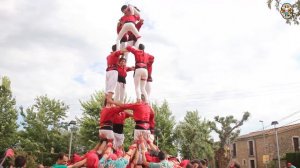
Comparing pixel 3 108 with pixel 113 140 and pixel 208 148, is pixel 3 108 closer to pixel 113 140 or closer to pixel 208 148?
pixel 208 148

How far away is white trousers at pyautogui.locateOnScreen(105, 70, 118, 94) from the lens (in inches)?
412

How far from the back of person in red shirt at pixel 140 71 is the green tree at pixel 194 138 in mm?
24116

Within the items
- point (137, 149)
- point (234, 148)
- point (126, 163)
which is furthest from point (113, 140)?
point (234, 148)

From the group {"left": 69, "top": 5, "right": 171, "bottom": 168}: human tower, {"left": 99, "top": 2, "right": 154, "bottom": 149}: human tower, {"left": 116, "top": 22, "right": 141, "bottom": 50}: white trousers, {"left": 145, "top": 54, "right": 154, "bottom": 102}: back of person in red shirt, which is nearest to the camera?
{"left": 69, "top": 5, "right": 171, "bottom": 168}: human tower

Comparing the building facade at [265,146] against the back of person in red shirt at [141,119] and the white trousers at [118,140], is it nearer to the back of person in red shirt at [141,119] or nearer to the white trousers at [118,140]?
the white trousers at [118,140]

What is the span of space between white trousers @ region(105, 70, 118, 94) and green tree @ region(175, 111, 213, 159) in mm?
24296

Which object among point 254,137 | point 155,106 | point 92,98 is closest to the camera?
point 92,98

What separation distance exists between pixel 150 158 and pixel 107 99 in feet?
7.76

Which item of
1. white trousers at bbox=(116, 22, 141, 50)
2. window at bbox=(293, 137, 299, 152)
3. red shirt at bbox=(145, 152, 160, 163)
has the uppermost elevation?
white trousers at bbox=(116, 22, 141, 50)

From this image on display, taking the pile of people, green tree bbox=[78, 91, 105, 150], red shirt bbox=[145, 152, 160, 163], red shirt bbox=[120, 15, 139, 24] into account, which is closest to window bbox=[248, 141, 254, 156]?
green tree bbox=[78, 91, 105, 150]

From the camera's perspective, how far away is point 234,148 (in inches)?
2041

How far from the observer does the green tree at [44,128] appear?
33.5 metres

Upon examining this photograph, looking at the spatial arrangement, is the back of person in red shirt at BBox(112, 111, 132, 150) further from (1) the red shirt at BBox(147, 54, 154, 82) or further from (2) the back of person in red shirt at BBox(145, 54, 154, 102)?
(1) the red shirt at BBox(147, 54, 154, 82)

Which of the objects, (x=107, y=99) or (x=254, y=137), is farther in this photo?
(x=254, y=137)
